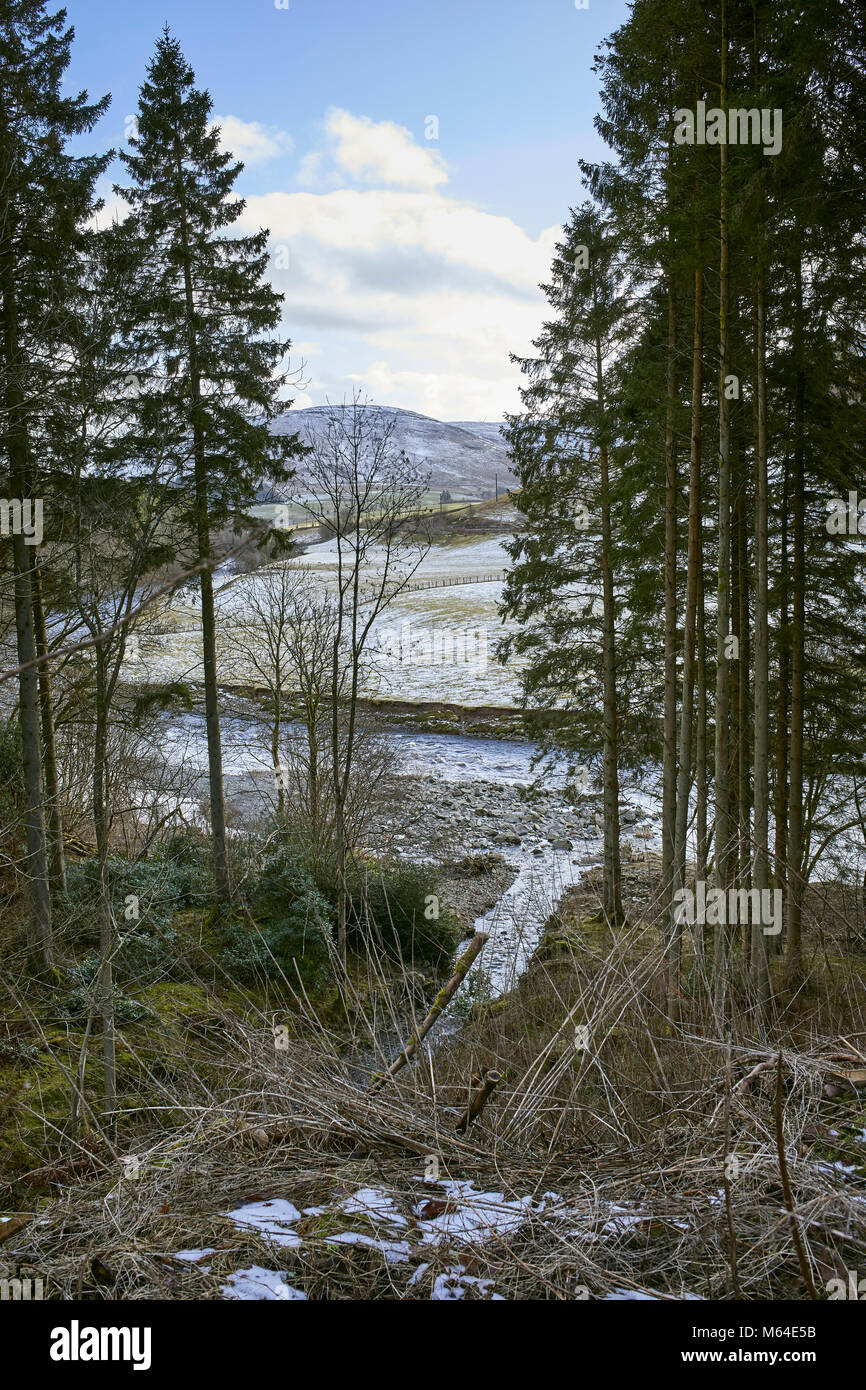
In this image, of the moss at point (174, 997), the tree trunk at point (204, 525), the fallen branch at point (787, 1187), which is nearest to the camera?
the fallen branch at point (787, 1187)

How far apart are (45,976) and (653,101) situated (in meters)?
13.7

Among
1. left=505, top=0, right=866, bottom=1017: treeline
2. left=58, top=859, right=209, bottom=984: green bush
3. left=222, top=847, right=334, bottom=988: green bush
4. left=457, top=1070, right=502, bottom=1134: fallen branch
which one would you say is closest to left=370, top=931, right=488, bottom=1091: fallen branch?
left=457, top=1070, right=502, bottom=1134: fallen branch

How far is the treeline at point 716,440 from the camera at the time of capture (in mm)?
6957

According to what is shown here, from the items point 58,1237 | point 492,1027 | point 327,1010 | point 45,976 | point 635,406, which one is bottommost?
point 327,1010

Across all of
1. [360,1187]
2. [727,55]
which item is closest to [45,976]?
[360,1187]

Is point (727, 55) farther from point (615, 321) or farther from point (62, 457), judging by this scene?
point (62, 457)

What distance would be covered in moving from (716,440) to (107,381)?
7.55 m

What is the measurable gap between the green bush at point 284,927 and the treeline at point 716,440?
5.53m

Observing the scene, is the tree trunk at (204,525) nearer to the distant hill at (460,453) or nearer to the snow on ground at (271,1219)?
the snow on ground at (271,1219)

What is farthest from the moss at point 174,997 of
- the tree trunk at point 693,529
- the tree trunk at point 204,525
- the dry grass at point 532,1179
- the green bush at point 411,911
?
the dry grass at point 532,1179

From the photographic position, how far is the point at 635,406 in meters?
11.5

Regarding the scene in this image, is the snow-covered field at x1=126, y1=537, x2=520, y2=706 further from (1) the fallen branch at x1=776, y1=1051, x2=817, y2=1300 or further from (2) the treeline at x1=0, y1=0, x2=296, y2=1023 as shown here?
(1) the fallen branch at x1=776, y1=1051, x2=817, y2=1300

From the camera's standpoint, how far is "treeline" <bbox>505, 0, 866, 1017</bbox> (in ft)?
22.8
